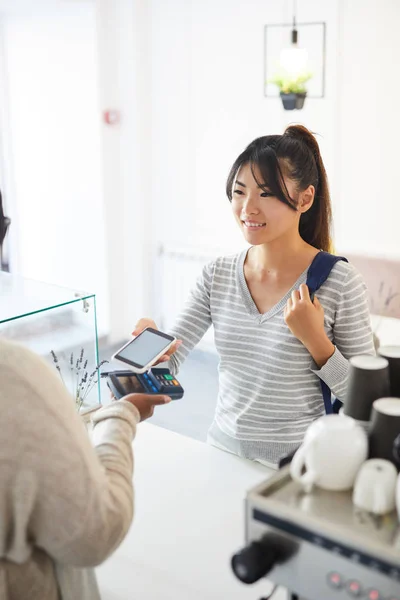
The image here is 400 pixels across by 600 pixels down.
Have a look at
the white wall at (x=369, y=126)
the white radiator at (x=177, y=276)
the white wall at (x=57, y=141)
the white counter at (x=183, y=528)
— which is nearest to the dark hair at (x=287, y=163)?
the white counter at (x=183, y=528)

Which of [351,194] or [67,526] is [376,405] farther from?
[351,194]

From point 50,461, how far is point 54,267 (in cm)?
389

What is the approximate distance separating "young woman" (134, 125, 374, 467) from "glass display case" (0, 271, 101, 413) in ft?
0.52

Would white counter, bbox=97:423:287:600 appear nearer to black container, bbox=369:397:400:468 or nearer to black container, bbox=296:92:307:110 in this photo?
black container, bbox=369:397:400:468

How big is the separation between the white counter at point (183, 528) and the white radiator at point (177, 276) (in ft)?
8.91

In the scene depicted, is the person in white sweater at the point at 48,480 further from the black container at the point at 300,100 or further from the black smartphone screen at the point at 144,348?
the black container at the point at 300,100

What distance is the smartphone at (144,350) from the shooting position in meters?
1.34

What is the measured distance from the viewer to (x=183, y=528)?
1.19 m

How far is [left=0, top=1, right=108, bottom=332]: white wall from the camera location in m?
4.08

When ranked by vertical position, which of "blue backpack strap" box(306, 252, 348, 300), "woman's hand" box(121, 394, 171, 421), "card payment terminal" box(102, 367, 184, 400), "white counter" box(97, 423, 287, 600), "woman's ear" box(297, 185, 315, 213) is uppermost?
"woman's ear" box(297, 185, 315, 213)

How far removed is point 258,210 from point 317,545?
82 centimetres

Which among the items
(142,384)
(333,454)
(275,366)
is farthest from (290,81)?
(333,454)

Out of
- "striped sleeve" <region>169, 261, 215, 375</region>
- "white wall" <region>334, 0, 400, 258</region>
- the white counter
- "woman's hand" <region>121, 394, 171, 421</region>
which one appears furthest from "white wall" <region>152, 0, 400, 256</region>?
"woman's hand" <region>121, 394, 171, 421</region>

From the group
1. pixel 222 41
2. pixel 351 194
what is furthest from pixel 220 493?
pixel 222 41
